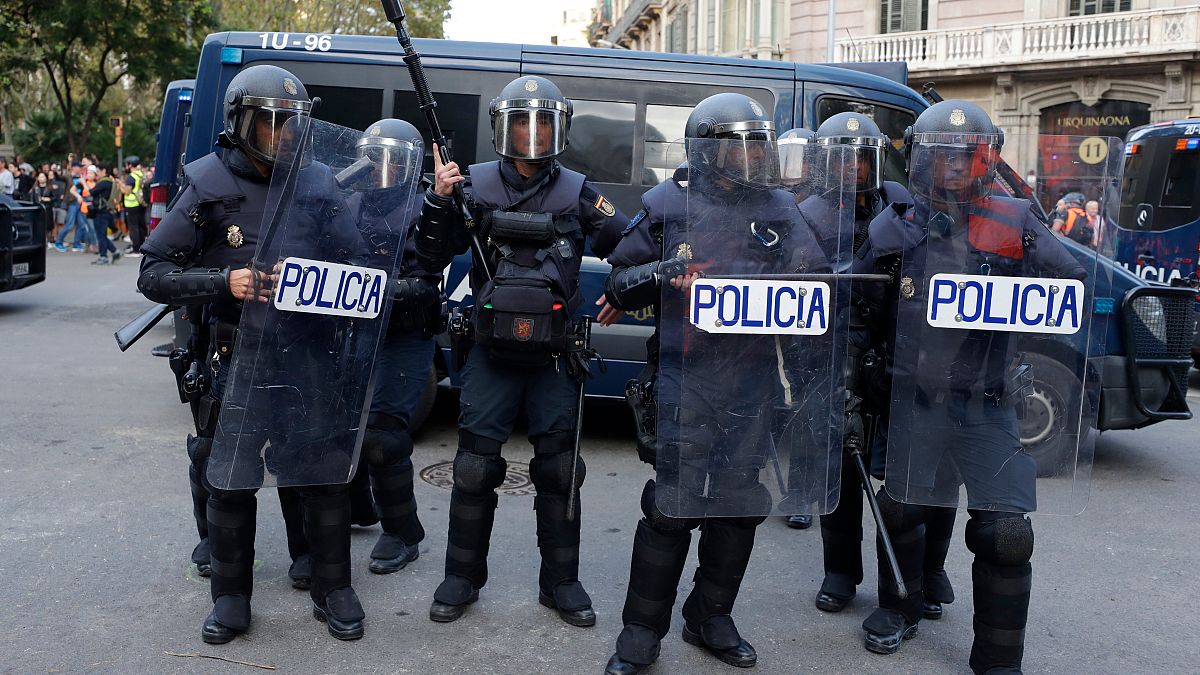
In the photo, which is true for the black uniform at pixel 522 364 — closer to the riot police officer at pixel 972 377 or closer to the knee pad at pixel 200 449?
the knee pad at pixel 200 449

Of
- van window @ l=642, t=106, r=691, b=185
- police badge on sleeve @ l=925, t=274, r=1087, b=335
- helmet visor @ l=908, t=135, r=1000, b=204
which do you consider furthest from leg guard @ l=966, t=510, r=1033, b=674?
van window @ l=642, t=106, r=691, b=185

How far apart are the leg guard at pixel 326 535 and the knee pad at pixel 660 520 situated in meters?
1.09

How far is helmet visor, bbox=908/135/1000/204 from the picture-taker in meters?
3.42

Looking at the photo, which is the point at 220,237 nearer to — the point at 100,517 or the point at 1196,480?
the point at 100,517

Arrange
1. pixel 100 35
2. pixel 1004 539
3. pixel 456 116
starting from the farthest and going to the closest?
pixel 100 35 → pixel 456 116 → pixel 1004 539

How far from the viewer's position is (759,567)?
4.73m

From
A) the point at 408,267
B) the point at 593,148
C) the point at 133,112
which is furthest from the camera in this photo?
the point at 133,112

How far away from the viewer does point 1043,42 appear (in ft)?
84.1

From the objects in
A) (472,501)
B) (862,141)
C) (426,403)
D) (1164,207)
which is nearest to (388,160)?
(472,501)

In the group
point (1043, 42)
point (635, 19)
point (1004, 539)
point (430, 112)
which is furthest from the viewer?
point (635, 19)

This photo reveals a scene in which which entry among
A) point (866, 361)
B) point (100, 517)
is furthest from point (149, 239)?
point (866, 361)

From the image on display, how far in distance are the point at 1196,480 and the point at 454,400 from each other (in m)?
4.75

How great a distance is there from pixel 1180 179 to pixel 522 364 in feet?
28.9

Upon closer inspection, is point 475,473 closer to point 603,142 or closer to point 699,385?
point 699,385
